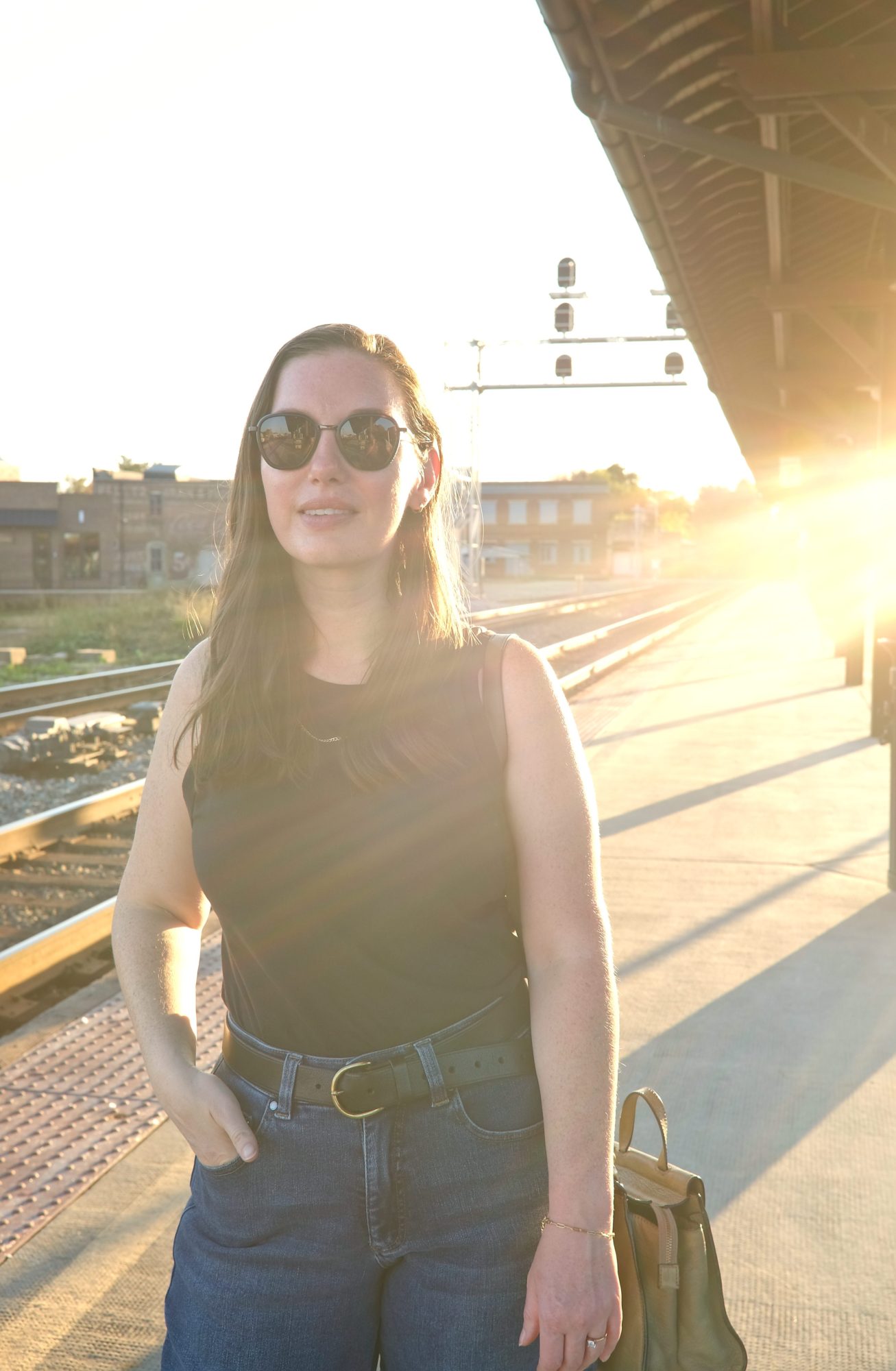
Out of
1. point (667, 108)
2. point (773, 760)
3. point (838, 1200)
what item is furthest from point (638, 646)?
point (838, 1200)

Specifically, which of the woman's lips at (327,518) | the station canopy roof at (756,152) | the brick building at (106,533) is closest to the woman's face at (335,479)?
the woman's lips at (327,518)

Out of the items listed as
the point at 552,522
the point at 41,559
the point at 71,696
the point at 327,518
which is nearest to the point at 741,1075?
the point at 327,518

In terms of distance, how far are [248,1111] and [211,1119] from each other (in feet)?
0.20

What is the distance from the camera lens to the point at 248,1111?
1.82 meters

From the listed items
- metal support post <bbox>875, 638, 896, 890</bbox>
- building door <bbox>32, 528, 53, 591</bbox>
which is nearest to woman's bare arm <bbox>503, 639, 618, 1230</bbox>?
metal support post <bbox>875, 638, 896, 890</bbox>

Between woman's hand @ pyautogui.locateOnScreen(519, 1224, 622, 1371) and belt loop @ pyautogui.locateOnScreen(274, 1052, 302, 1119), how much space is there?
0.38 m

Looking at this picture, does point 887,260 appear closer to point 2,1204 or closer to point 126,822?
point 126,822

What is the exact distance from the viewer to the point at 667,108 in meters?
6.02

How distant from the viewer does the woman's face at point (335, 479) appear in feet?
6.31

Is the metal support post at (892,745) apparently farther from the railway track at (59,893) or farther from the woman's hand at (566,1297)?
the woman's hand at (566,1297)

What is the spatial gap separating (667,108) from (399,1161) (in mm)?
5533

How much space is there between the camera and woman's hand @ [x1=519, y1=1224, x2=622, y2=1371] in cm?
163

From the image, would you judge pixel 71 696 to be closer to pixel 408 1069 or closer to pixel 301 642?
pixel 301 642

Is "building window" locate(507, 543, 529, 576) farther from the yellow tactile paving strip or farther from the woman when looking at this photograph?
the woman
